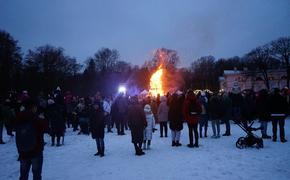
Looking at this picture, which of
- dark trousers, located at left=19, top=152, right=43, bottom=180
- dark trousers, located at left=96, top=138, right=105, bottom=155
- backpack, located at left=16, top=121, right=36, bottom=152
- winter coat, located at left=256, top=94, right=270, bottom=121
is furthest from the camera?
winter coat, located at left=256, top=94, right=270, bottom=121

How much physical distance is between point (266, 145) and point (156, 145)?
4198mm

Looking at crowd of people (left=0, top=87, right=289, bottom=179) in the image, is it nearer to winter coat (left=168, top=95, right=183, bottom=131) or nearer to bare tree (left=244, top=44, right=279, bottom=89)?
winter coat (left=168, top=95, right=183, bottom=131)

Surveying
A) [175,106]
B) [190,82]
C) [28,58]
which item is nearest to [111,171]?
[175,106]

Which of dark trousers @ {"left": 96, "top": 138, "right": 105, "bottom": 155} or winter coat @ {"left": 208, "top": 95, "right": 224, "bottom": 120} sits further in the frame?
winter coat @ {"left": 208, "top": 95, "right": 224, "bottom": 120}

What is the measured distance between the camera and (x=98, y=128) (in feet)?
34.5

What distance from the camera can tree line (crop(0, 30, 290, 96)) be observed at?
46.4 meters

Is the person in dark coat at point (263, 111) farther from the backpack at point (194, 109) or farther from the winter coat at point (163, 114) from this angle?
the winter coat at point (163, 114)

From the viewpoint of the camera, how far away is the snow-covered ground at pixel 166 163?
25.1 ft

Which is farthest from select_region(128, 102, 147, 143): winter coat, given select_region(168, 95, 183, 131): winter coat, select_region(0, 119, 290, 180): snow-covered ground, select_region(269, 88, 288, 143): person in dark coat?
select_region(269, 88, 288, 143): person in dark coat

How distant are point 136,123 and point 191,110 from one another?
225 centimetres

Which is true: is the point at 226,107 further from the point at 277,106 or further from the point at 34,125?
the point at 34,125

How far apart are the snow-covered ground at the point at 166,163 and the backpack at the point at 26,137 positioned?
209 cm

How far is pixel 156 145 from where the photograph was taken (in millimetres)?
12305

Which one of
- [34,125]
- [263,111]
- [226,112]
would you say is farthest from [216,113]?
[34,125]
